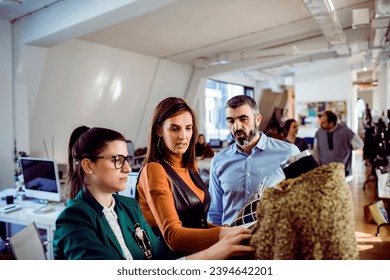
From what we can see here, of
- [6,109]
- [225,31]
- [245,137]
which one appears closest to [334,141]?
[225,31]

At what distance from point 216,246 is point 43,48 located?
10.5 ft

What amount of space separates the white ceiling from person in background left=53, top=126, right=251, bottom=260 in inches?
73.4

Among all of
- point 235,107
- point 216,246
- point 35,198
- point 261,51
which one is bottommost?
point 35,198

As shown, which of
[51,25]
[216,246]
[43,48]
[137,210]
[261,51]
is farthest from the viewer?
[261,51]

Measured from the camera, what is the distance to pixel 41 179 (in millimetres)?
2539

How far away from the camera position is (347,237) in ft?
2.31

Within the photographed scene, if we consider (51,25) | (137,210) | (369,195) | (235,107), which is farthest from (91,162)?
(369,195)

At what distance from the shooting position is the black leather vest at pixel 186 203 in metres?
1.03

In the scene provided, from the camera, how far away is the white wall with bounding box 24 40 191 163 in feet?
12.7

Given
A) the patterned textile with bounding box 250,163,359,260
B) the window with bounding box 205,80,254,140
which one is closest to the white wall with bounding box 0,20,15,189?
the window with bounding box 205,80,254,140

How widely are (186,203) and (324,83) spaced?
5.86 meters

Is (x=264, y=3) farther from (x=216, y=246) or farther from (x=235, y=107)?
(x=216, y=246)

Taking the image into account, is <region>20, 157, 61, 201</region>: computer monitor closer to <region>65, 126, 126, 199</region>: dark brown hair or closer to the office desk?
the office desk

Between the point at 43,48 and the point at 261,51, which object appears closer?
the point at 43,48
